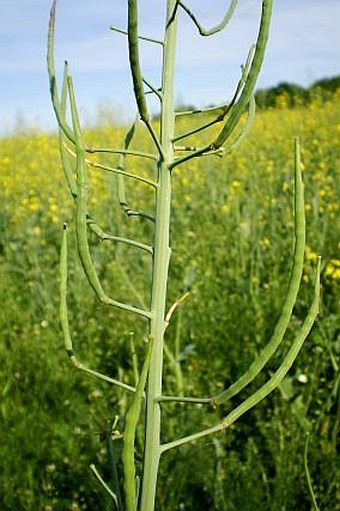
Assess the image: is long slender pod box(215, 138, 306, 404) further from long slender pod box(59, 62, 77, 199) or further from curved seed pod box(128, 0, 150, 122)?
long slender pod box(59, 62, 77, 199)

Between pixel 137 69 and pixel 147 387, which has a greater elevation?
pixel 137 69

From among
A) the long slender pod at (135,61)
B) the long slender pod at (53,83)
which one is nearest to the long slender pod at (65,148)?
the long slender pod at (53,83)

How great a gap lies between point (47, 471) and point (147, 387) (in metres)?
1.41

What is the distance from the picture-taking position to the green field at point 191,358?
1895 millimetres

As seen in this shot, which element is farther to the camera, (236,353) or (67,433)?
(236,353)

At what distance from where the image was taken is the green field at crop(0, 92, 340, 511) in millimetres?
1895

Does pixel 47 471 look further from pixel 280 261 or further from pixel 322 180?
pixel 322 180

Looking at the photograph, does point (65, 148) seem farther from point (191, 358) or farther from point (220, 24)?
point (191, 358)

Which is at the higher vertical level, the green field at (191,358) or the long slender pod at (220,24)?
the long slender pod at (220,24)

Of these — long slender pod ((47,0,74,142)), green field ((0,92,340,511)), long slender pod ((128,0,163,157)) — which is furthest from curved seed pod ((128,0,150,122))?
green field ((0,92,340,511))

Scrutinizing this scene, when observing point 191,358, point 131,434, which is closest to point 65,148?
point 131,434

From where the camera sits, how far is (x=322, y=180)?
4246 millimetres

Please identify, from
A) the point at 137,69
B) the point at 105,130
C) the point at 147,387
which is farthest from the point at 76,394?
the point at 105,130

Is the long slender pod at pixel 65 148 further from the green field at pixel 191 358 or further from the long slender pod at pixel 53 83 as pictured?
the green field at pixel 191 358
